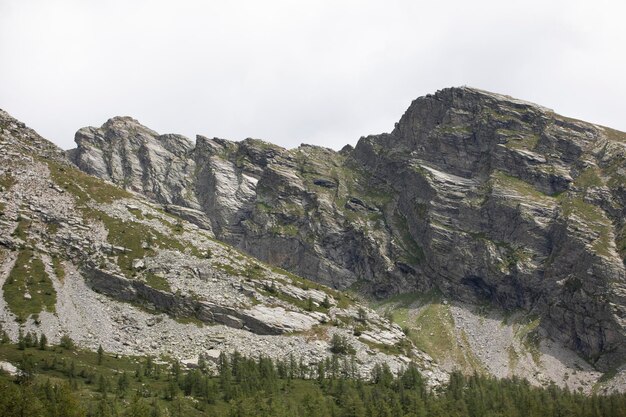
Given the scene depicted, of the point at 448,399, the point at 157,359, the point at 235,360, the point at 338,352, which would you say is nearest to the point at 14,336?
the point at 157,359

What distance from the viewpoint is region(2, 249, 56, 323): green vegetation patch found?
6038 inches

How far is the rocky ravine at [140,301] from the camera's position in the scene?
15675 cm

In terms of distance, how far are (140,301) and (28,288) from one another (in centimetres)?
3049

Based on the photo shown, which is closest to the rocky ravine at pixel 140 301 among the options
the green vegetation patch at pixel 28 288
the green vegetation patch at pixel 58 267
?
the green vegetation patch at pixel 28 288

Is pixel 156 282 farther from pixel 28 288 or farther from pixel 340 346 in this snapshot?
pixel 340 346

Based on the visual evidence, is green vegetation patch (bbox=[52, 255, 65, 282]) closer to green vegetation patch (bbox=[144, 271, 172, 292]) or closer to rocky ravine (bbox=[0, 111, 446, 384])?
rocky ravine (bbox=[0, 111, 446, 384])

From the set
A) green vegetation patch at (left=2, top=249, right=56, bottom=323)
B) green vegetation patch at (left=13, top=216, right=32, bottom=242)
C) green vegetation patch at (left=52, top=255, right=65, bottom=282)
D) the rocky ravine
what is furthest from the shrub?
green vegetation patch at (left=13, top=216, right=32, bottom=242)

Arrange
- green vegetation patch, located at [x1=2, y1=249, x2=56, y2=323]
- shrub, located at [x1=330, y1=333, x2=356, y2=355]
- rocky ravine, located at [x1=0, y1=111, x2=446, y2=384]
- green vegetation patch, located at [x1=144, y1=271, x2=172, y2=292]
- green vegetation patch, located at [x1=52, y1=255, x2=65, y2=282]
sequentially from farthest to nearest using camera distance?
green vegetation patch, located at [x1=144, y1=271, x2=172, y2=292]
shrub, located at [x1=330, y1=333, x2=356, y2=355]
green vegetation patch, located at [x1=52, y1=255, x2=65, y2=282]
rocky ravine, located at [x1=0, y1=111, x2=446, y2=384]
green vegetation patch, located at [x1=2, y1=249, x2=56, y2=323]

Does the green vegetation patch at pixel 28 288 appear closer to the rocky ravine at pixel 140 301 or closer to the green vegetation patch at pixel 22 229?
the rocky ravine at pixel 140 301

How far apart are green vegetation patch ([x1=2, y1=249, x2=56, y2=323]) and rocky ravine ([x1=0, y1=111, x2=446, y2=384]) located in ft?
0.81

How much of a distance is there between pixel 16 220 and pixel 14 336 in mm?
56486

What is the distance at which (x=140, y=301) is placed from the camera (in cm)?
17388

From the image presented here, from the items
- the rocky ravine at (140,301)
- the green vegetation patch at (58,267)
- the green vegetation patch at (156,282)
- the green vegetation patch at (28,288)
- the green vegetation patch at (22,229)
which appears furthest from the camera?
the green vegetation patch at (22,229)

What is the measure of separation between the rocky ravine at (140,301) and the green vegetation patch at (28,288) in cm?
25
